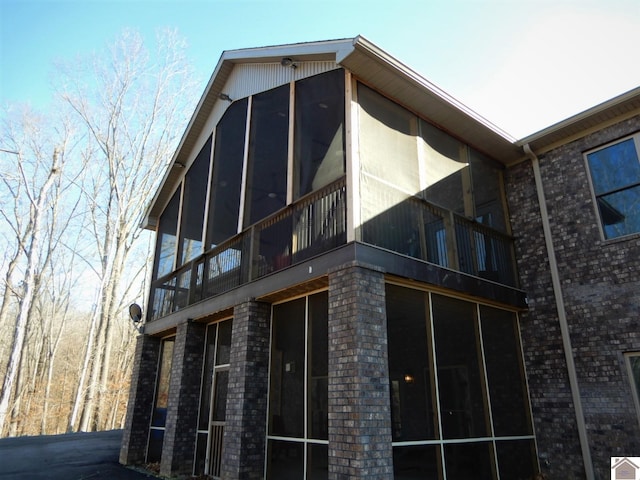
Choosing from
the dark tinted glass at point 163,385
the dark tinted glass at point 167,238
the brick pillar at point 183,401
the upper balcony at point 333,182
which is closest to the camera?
the upper balcony at point 333,182

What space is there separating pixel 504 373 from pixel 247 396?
13.7 ft

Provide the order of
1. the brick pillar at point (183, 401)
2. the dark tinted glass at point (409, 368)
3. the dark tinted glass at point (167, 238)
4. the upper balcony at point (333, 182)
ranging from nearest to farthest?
the dark tinted glass at point (409, 368) < the upper balcony at point (333, 182) < the brick pillar at point (183, 401) < the dark tinted glass at point (167, 238)

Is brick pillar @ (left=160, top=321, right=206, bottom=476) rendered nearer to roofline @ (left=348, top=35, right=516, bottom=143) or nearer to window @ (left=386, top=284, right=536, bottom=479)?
window @ (left=386, top=284, right=536, bottom=479)

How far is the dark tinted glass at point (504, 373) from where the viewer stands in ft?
21.9

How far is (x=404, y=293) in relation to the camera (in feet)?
19.4

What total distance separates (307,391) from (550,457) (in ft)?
13.8

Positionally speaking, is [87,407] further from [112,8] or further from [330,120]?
[330,120]

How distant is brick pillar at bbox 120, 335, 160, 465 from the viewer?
9.64 m

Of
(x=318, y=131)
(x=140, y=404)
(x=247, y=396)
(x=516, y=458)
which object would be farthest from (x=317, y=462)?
(x=140, y=404)

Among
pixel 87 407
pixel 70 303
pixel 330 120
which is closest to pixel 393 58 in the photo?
pixel 330 120

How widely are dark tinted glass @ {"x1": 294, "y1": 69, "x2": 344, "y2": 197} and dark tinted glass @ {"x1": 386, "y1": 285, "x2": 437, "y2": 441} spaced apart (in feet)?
7.40

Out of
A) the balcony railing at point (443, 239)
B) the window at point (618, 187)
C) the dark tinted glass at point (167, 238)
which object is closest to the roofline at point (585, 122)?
the window at point (618, 187)

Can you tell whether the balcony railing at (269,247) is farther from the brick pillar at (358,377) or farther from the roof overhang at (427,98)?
the roof overhang at (427,98)

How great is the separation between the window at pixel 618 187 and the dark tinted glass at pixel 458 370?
114 inches
